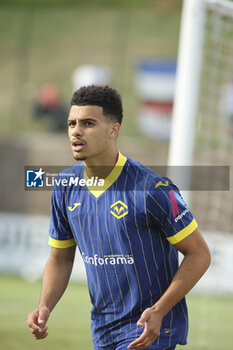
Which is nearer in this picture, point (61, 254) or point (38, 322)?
point (38, 322)

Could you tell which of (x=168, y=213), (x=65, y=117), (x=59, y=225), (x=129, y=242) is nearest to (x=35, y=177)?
(x=59, y=225)

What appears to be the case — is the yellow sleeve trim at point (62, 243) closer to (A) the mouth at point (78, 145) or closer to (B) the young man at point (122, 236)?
(B) the young man at point (122, 236)

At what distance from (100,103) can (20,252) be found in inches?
478

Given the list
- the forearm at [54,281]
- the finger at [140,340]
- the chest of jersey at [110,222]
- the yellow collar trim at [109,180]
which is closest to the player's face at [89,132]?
the yellow collar trim at [109,180]

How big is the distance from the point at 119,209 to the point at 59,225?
1.68ft

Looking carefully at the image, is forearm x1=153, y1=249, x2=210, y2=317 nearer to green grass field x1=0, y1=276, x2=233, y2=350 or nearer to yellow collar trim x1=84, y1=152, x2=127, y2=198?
yellow collar trim x1=84, y1=152, x2=127, y2=198

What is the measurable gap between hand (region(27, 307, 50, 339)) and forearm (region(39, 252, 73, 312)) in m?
0.10

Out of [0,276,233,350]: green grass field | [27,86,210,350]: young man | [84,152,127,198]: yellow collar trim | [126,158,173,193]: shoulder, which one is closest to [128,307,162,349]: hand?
[27,86,210,350]: young man

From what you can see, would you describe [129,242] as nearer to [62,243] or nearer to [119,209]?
[119,209]

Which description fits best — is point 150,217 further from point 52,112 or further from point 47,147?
point 52,112

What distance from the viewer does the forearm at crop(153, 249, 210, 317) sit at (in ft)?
12.8

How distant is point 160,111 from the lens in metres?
22.3

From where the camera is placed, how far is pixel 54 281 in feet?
14.6

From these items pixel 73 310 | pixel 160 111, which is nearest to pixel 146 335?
pixel 73 310
